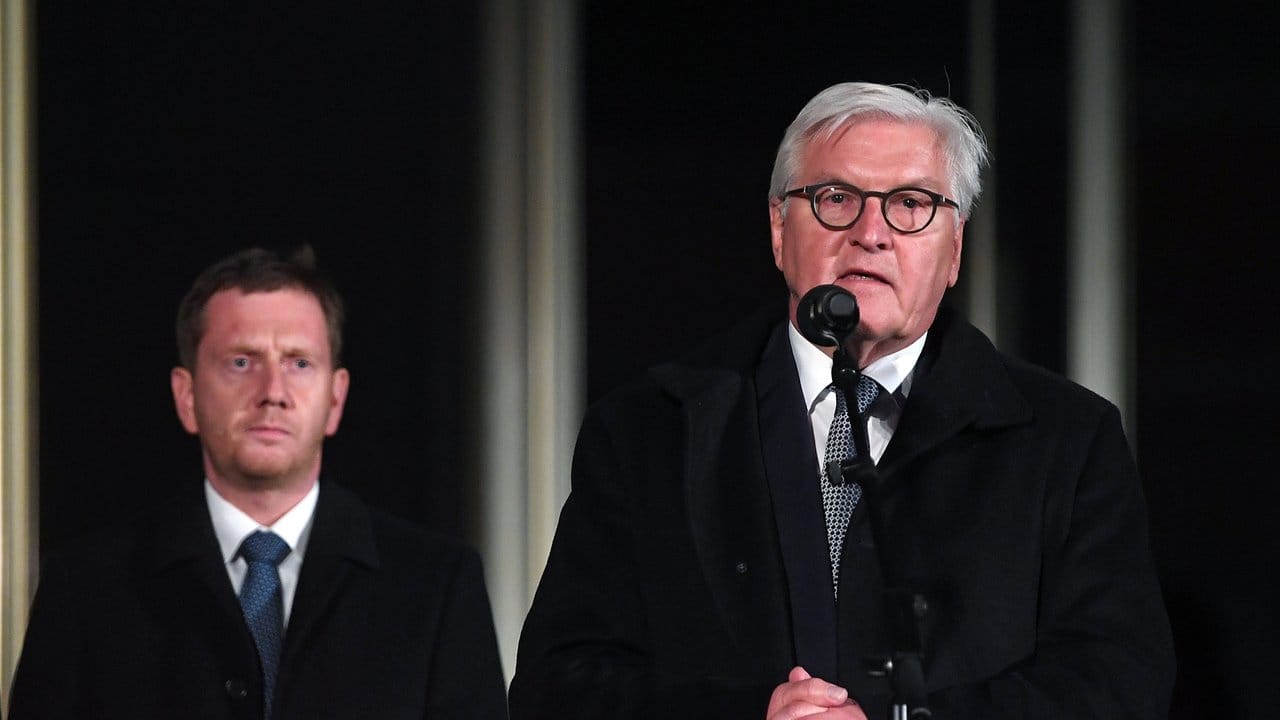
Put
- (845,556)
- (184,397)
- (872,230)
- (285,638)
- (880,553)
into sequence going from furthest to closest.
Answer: (184,397) < (285,638) < (872,230) < (845,556) < (880,553)

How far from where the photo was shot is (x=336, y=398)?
2.79 metres

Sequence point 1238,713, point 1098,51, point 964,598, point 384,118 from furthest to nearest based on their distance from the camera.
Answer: point 384,118 < point 1098,51 < point 1238,713 < point 964,598

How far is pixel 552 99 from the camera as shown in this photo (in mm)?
2877

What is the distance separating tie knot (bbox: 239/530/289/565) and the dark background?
163 millimetres

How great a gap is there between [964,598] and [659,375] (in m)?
0.51

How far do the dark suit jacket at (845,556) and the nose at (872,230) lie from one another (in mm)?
164

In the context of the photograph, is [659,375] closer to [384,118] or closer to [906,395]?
[906,395]

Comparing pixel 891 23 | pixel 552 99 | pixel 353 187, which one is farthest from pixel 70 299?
pixel 891 23

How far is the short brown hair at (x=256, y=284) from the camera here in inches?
110

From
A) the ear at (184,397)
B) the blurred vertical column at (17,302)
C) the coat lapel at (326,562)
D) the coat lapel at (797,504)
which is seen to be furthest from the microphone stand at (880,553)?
the blurred vertical column at (17,302)

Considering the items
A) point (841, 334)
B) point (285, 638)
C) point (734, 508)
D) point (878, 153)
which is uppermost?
point (878, 153)

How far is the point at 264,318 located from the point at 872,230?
108 cm

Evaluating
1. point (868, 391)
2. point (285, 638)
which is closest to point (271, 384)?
point (285, 638)

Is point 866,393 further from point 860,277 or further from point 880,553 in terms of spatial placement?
point 880,553
